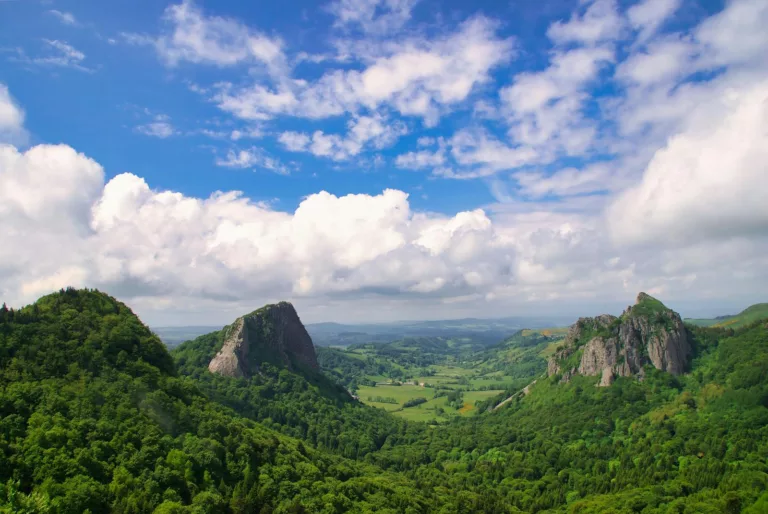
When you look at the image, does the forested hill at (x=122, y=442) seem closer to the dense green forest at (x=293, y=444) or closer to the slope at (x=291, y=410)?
the dense green forest at (x=293, y=444)

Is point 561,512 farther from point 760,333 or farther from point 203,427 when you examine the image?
point 760,333

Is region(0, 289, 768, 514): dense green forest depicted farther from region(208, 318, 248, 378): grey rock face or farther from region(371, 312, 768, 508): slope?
region(208, 318, 248, 378): grey rock face

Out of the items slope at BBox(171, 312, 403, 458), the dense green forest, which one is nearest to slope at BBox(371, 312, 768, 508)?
the dense green forest

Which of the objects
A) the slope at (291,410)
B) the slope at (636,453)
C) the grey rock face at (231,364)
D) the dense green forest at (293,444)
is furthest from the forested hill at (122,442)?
the grey rock face at (231,364)

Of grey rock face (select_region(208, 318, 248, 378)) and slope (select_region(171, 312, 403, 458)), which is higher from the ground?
grey rock face (select_region(208, 318, 248, 378))

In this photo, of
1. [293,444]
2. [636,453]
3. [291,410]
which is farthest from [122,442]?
[636,453]

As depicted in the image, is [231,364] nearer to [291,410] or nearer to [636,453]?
[291,410]

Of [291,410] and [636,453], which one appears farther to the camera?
[291,410]

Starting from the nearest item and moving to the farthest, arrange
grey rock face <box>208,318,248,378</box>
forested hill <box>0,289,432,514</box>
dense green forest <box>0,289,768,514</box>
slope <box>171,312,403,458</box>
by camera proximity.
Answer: forested hill <box>0,289,432,514</box>, dense green forest <box>0,289,768,514</box>, slope <box>171,312,403,458</box>, grey rock face <box>208,318,248,378</box>

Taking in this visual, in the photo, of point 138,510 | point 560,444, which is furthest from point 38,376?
point 560,444
